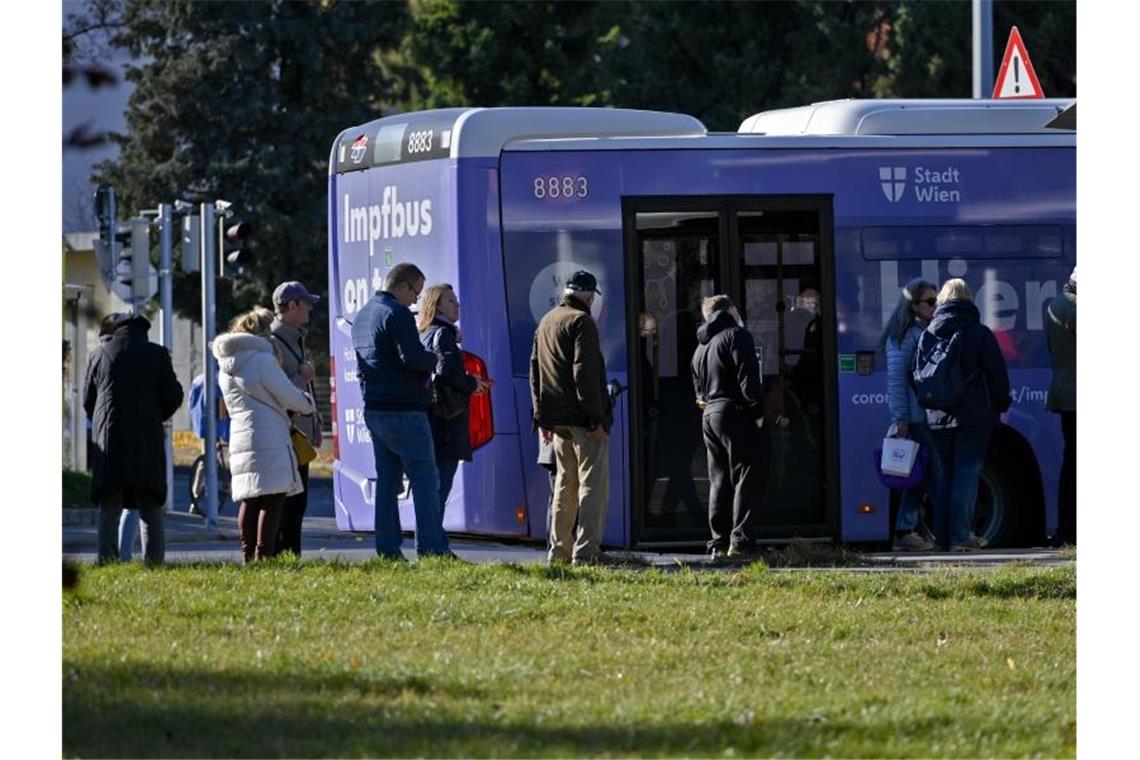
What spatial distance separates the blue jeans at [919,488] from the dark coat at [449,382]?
2986mm

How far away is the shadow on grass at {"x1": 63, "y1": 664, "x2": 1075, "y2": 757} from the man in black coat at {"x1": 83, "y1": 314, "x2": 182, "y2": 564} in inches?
189

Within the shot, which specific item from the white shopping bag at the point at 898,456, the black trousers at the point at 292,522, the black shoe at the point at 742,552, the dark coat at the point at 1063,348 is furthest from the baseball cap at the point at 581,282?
the dark coat at the point at 1063,348

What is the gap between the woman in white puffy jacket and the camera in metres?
13.2

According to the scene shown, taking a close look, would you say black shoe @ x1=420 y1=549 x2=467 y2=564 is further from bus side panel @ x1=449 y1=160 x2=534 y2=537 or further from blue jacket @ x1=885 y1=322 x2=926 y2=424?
blue jacket @ x1=885 y1=322 x2=926 y2=424

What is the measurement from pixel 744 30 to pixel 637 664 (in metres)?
30.1

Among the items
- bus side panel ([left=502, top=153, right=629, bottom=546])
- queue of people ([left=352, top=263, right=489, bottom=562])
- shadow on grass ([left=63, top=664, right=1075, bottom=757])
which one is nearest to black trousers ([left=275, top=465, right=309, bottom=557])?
queue of people ([left=352, top=263, right=489, bottom=562])

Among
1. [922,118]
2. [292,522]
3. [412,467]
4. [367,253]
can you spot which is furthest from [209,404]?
[922,118]

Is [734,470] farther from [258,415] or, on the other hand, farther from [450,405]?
[258,415]

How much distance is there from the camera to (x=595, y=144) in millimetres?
14977

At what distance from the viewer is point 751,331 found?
15.0 meters

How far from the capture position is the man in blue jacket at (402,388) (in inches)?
527

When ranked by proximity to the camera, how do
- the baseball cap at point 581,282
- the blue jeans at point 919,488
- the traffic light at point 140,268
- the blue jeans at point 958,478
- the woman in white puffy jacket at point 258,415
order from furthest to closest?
the traffic light at point 140,268, the blue jeans at point 919,488, the blue jeans at point 958,478, the baseball cap at point 581,282, the woman in white puffy jacket at point 258,415

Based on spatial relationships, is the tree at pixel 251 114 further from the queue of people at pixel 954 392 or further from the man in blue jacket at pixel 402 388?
the man in blue jacket at pixel 402 388
